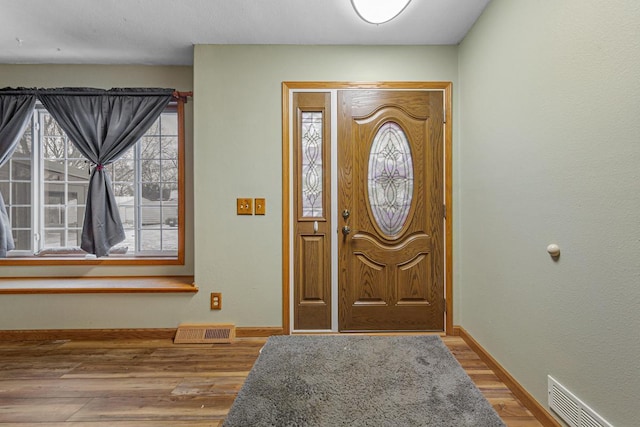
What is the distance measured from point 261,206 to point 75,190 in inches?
78.4

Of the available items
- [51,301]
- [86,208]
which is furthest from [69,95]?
[51,301]

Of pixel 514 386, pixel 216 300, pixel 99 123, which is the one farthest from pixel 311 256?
pixel 99 123

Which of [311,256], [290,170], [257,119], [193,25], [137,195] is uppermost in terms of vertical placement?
[193,25]

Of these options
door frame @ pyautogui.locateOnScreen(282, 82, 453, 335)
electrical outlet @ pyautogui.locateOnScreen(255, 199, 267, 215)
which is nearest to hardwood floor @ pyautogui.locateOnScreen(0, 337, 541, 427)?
door frame @ pyautogui.locateOnScreen(282, 82, 453, 335)

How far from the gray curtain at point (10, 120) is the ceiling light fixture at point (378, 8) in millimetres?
3070

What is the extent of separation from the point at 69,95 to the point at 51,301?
1836mm

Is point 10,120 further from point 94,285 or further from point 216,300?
point 216,300

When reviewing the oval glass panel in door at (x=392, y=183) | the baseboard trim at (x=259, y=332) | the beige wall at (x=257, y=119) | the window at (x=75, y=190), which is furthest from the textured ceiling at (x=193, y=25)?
the baseboard trim at (x=259, y=332)

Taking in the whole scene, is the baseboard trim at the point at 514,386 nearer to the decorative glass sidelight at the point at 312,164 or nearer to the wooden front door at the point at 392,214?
the wooden front door at the point at 392,214

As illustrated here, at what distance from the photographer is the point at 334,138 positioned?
2.61m

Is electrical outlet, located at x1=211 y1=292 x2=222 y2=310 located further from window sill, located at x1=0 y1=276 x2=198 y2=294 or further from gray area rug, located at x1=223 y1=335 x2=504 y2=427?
gray area rug, located at x1=223 y1=335 x2=504 y2=427

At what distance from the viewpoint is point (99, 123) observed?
2.89 meters

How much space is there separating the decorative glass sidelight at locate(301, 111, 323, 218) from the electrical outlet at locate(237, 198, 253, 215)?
442mm

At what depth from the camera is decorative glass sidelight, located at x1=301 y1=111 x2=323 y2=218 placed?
2.63m
